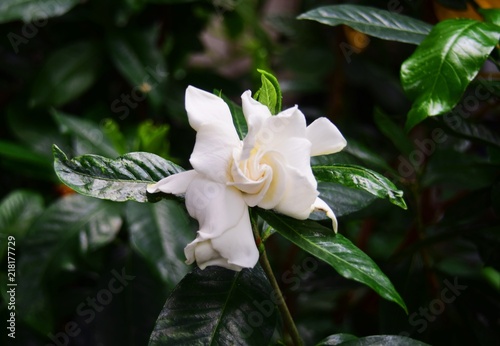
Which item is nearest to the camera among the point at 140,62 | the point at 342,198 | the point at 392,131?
the point at 342,198

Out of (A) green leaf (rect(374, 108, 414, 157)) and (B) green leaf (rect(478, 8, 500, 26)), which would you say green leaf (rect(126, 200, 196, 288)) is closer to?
(A) green leaf (rect(374, 108, 414, 157))

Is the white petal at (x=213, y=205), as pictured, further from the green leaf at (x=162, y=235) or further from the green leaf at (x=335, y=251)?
the green leaf at (x=162, y=235)

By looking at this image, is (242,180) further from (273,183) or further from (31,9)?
(31,9)

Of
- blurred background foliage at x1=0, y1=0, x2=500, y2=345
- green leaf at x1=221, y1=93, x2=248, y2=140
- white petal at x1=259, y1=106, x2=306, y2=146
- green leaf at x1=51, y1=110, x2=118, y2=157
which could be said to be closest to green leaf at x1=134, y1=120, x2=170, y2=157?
blurred background foliage at x1=0, y1=0, x2=500, y2=345

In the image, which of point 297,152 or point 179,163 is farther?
point 179,163

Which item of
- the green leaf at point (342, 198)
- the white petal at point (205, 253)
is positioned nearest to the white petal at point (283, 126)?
the white petal at point (205, 253)

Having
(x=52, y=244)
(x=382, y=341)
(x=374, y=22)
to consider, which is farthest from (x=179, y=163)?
(x=382, y=341)

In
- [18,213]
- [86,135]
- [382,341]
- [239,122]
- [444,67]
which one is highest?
[444,67]
